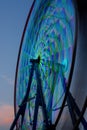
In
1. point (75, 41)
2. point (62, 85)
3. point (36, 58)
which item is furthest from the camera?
point (36, 58)

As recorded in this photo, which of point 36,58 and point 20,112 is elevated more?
point 36,58

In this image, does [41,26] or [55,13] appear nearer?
[55,13]

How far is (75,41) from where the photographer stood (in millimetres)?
16672

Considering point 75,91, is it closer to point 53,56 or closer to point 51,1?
point 53,56

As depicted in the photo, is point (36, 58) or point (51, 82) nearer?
point (51, 82)

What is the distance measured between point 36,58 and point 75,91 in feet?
8.27

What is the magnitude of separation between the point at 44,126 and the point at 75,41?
398 centimetres

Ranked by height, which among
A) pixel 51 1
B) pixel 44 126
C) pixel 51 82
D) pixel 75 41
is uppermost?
pixel 51 1

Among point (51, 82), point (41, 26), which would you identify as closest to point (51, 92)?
point (51, 82)

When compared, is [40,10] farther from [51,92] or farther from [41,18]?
[51,92]

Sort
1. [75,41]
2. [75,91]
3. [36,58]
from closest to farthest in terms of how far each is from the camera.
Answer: [75,41] < [75,91] < [36,58]

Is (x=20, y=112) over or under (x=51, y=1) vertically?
under

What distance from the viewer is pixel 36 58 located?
2203 centimetres

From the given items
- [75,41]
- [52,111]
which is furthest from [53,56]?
[75,41]
